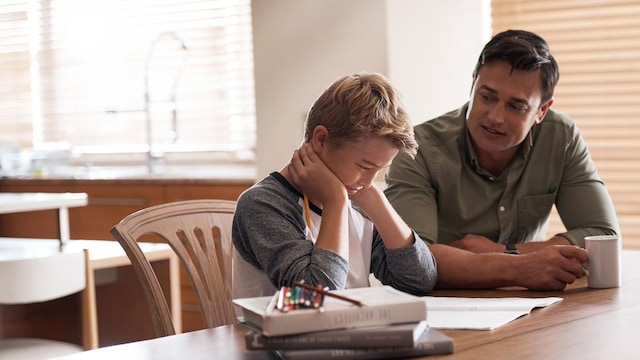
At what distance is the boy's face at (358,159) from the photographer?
1.79 metres

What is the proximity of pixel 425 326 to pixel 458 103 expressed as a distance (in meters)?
2.52

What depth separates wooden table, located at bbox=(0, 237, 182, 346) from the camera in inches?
125

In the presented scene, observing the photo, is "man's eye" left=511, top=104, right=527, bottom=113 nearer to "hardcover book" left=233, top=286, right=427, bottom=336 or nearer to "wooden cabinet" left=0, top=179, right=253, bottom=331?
"hardcover book" left=233, top=286, right=427, bottom=336

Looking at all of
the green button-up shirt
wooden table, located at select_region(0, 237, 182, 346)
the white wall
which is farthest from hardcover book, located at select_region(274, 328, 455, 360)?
the white wall

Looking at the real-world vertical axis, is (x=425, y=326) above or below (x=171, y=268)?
above

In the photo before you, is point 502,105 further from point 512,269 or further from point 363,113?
point 363,113

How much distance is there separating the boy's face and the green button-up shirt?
1.66 feet

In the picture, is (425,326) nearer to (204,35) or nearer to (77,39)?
(204,35)

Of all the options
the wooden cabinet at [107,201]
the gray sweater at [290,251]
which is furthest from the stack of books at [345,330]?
the wooden cabinet at [107,201]

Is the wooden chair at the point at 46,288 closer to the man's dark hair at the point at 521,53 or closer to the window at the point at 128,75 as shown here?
the man's dark hair at the point at 521,53

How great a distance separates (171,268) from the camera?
3.19 metres

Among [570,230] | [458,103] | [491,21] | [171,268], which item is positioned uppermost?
[491,21]

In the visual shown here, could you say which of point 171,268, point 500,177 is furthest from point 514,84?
point 171,268

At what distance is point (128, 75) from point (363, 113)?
401 cm
